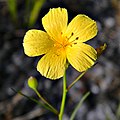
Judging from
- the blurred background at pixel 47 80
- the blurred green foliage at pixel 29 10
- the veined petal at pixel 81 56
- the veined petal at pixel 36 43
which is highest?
the veined petal at pixel 36 43

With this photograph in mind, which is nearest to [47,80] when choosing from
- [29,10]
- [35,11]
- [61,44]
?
[35,11]

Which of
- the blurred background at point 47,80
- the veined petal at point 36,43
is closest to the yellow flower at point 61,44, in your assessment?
the veined petal at point 36,43

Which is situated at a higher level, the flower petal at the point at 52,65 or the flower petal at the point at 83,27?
the flower petal at the point at 83,27

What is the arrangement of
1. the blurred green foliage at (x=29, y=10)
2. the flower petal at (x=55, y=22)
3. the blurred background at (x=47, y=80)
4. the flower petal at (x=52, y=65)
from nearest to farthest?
the flower petal at (x=52, y=65) → the flower petal at (x=55, y=22) → the blurred background at (x=47, y=80) → the blurred green foliage at (x=29, y=10)

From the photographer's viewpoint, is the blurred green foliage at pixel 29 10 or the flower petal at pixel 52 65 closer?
the flower petal at pixel 52 65

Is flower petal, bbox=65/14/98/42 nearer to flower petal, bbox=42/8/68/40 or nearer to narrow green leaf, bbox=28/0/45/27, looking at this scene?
flower petal, bbox=42/8/68/40

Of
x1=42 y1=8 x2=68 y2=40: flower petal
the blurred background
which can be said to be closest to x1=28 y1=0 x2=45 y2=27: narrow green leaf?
the blurred background

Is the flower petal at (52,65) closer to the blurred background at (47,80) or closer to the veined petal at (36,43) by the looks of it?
the veined petal at (36,43)

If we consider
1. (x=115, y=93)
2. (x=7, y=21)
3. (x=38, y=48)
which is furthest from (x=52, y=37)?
(x=7, y=21)
